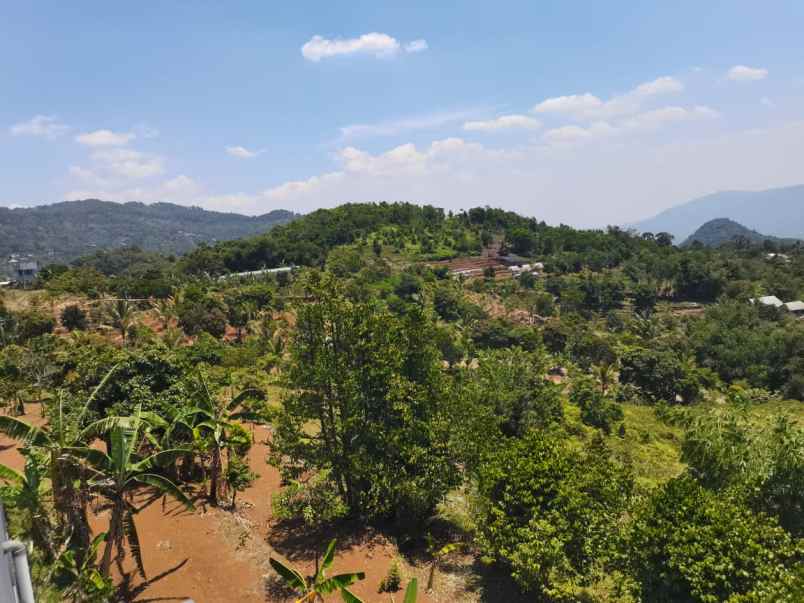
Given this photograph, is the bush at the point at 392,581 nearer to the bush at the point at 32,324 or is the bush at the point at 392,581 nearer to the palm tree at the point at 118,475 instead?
the palm tree at the point at 118,475

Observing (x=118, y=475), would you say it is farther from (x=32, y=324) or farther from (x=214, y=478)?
(x=32, y=324)

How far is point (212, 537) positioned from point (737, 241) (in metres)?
171

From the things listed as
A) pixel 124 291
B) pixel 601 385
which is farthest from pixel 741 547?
pixel 124 291

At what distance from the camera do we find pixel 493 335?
196 feet

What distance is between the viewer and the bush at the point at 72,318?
165 feet

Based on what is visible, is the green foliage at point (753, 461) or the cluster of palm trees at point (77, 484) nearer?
the cluster of palm trees at point (77, 484)

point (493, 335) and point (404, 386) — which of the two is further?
point (493, 335)

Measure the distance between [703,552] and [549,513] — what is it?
3.47 metres

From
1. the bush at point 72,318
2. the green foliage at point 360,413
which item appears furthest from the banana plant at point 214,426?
the bush at point 72,318

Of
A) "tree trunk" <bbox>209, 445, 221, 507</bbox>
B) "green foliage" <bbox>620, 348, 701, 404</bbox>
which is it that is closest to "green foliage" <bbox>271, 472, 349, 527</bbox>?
"tree trunk" <bbox>209, 445, 221, 507</bbox>

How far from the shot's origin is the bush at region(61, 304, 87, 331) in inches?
1986

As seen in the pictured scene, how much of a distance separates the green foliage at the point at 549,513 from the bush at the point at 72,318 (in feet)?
167

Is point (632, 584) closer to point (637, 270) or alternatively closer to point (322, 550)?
point (322, 550)

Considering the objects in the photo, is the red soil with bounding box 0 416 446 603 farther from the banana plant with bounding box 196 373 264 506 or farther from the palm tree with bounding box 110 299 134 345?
the palm tree with bounding box 110 299 134 345
